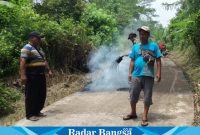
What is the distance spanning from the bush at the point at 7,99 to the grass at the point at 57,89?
133 millimetres

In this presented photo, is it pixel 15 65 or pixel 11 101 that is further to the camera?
pixel 15 65

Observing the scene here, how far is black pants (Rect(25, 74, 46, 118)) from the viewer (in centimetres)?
844

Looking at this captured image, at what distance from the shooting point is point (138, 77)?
25.7 ft

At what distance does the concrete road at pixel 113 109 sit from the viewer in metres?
8.04

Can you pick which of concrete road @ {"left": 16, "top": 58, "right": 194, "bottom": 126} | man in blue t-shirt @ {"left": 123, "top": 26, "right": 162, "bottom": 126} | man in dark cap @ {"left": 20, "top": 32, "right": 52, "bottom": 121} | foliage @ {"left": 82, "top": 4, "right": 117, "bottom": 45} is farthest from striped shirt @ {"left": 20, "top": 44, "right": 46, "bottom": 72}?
foliage @ {"left": 82, "top": 4, "right": 117, "bottom": 45}

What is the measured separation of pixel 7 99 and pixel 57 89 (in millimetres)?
1933

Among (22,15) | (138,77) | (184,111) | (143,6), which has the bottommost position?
(184,111)

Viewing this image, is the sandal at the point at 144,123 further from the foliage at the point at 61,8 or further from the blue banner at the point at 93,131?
the foliage at the point at 61,8

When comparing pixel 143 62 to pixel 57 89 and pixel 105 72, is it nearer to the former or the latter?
pixel 57 89

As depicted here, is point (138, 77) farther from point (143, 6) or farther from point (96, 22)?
point (143, 6)

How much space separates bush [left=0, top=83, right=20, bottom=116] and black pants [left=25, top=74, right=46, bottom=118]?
5.53ft

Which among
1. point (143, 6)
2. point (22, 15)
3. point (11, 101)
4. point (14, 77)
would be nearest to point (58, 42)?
point (22, 15)

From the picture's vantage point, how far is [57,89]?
12070 mm

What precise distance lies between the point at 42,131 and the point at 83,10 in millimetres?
15178
